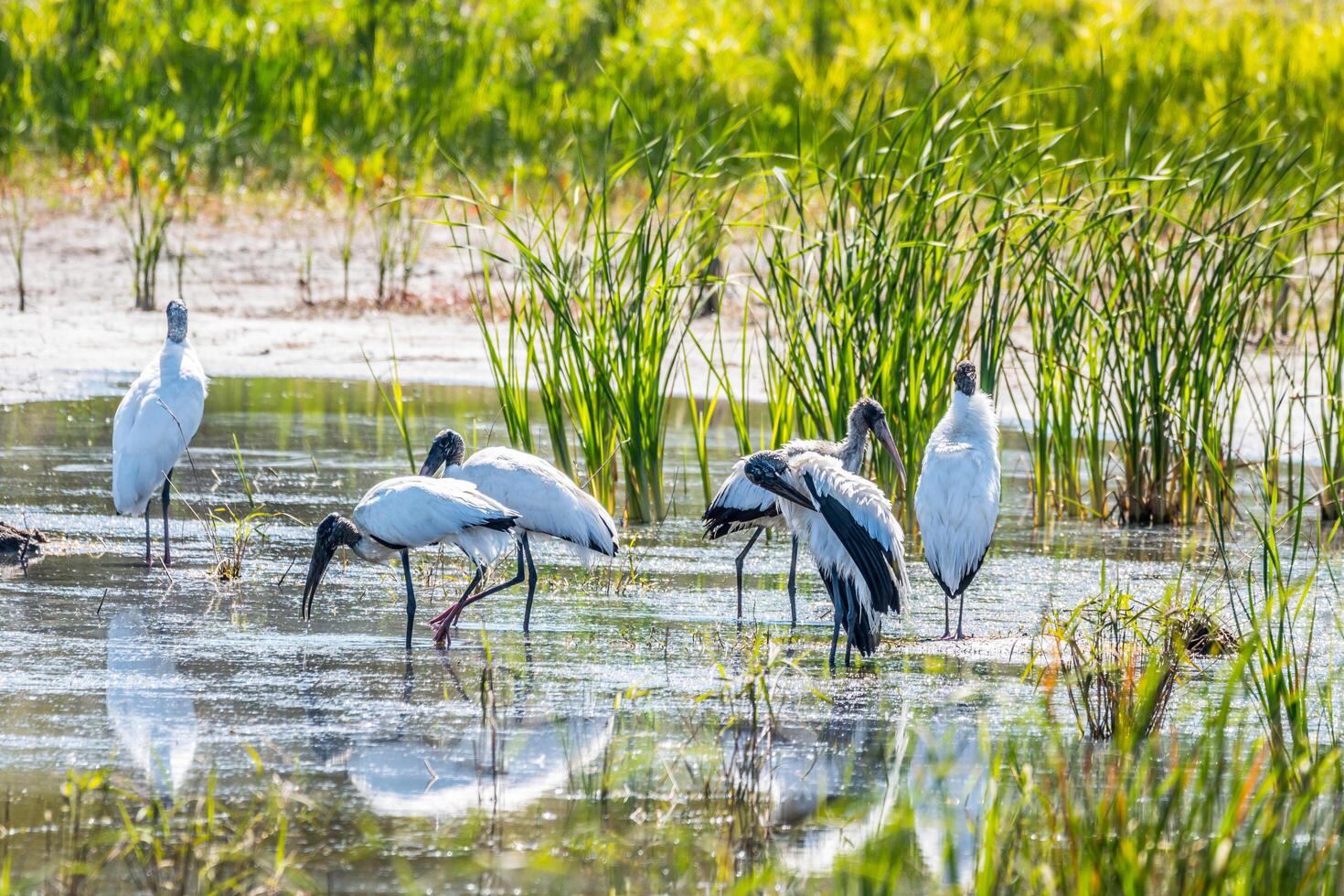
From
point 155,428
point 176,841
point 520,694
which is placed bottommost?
point 176,841

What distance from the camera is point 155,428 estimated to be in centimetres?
778

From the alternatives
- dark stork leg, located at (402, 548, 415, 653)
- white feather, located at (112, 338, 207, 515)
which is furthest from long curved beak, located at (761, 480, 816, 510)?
white feather, located at (112, 338, 207, 515)

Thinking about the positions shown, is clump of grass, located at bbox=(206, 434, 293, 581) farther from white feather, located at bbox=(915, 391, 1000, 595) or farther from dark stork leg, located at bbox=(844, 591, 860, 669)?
white feather, located at bbox=(915, 391, 1000, 595)

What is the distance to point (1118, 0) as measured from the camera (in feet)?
87.0

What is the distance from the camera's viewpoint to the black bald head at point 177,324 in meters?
8.37

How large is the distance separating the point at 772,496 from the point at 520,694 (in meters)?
1.65

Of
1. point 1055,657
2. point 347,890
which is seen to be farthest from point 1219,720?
point 1055,657

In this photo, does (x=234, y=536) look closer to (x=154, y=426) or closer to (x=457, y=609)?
(x=154, y=426)

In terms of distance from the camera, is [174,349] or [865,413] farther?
[174,349]

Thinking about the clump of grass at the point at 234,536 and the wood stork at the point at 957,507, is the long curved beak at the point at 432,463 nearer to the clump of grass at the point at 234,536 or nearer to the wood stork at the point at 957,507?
the clump of grass at the point at 234,536

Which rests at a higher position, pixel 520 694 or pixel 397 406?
pixel 397 406

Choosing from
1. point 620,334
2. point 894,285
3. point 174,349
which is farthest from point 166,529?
point 894,285

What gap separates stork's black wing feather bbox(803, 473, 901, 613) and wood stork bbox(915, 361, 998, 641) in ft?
1.26

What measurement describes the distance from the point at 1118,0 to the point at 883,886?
2465 cm
